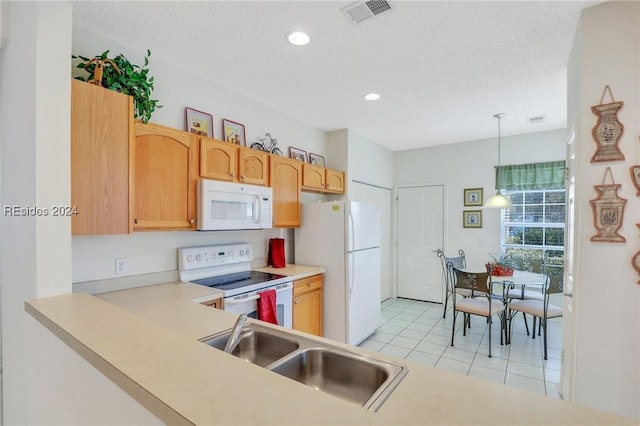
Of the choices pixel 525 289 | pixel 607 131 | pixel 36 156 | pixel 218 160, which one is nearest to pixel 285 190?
pixel 218 160

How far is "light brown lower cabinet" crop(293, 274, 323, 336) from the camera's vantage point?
3.01 meters

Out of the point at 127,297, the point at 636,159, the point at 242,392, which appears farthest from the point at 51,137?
the point at 636,159

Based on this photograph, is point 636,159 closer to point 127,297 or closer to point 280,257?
point 280,257

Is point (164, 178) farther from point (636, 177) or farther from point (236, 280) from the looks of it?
point (636, 177)

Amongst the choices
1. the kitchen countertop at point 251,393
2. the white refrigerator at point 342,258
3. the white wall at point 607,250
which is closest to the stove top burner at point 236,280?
the white refrigerator at point 342,258

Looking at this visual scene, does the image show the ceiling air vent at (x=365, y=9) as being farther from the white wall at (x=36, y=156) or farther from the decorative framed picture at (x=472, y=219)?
the decorative framed picture at (x=472, y=219)

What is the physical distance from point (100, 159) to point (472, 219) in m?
4.74

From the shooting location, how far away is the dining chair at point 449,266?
401cm

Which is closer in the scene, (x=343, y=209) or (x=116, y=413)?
(x=116, y=413)

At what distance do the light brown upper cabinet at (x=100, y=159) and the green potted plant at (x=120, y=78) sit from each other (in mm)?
105

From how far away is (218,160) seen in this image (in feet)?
8.39

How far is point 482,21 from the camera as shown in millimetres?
1896

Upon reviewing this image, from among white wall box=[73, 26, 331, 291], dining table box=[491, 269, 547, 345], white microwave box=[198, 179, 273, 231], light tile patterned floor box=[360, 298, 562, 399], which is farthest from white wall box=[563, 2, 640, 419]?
white wall box=[73, 26, 331, 291]

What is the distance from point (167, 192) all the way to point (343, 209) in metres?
1.71
